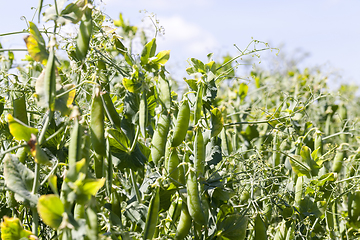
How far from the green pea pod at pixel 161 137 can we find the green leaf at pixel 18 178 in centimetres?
45

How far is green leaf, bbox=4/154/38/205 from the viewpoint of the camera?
2.90 ft

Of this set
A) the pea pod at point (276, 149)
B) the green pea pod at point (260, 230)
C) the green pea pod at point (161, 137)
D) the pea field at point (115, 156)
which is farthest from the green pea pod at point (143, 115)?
the pea pod at point (276, 149)

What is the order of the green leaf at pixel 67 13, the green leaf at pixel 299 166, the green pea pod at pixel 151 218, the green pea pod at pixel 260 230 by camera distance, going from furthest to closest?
the green leaf at pixel 299 166, the green pea pod at pixel 260 230, the green pea pod at pixel 151 218, the green leaf at pixel 67 13

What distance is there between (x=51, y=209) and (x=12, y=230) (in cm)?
20

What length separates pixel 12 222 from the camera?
841 millimetres

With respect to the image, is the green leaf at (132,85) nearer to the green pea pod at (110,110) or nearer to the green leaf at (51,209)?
the green pea pod at (110,110)

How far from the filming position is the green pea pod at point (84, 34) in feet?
3.14

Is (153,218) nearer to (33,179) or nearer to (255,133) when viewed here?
(33,179)

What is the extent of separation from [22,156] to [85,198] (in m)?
0.54

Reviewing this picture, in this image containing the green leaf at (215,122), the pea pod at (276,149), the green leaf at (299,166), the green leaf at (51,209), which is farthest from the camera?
the pea pod at (276,149)

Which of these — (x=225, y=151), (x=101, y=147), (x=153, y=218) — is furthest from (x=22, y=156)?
(x=225, y=151)

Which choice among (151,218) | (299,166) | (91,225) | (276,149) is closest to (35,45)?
(91,225)

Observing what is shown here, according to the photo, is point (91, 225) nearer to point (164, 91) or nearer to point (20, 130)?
point (20, 130)

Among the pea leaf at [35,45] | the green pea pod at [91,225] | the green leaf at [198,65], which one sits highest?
the green leaf at [198,65]
